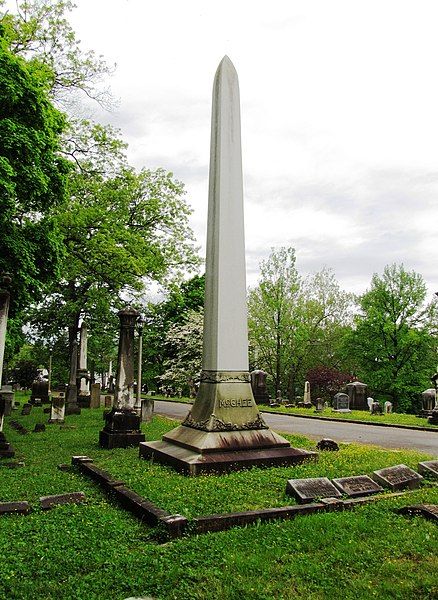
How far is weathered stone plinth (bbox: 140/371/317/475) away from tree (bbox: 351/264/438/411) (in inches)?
1221

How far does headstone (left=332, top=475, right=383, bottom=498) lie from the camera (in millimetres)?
6051

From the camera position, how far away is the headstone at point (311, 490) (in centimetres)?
572

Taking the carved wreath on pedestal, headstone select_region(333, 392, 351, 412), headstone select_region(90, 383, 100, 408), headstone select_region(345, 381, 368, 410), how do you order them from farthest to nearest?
headstone select_region(345, 381, 368, 410), headstone select_region(333, 392, 351, 412), headstone select_region(90, 383, 100, 408), the carved wreath on pedestal

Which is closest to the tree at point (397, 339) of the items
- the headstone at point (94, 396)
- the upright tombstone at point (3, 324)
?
the headstone at point (94, 396)

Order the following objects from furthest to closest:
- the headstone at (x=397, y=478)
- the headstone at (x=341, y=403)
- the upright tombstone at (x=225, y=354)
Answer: the headstone at (x=341, y=403) < the upright tombstone at (x=225, y=354) < the headstone at (x=397, y=478)

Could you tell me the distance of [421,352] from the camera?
3794 cm

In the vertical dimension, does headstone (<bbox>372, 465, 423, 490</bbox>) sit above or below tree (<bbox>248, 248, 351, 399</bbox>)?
below

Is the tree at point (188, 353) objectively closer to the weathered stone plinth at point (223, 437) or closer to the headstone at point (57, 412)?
the headstone at point (57, 412)

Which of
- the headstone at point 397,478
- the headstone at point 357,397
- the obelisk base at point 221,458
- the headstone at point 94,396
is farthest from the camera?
the headstone at point 357,397

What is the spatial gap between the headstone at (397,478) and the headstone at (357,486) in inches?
6.2

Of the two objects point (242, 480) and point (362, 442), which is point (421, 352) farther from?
point (242, 480)

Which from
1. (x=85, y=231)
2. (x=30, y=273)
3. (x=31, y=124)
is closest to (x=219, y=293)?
(x=30, y=273)

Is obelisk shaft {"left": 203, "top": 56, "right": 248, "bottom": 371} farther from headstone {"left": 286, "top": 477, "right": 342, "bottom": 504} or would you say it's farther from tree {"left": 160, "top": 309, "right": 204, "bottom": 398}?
tree {"left": 160, "top": 309, "right": 204, "bottom": 398}

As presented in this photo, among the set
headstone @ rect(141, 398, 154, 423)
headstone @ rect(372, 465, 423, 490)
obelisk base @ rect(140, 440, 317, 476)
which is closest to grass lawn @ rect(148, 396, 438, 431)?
headstone @ rect(141, 398, 154, 423)
